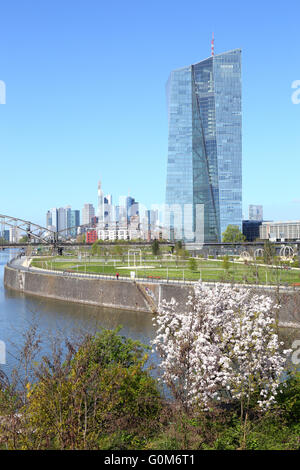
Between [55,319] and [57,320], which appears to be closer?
[57,320]

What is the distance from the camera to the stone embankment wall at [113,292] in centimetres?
3888

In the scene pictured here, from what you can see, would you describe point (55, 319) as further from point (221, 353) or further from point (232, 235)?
point (232, 235)

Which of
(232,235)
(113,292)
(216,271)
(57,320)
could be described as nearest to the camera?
(57,320)

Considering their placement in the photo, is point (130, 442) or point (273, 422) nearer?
point (130, 442)

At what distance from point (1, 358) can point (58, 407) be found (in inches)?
434

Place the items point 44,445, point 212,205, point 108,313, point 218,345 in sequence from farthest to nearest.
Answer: point 212,205 < point 108,313 < point 218,345 < point 44,445

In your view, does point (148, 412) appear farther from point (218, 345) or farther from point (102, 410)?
point (218, 345)

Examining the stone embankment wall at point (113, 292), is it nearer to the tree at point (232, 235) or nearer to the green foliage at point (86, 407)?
the green foliage at point (86, 407)

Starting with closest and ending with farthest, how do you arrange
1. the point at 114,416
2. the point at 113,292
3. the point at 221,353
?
the point at 114,416
the point at 221,353
the point at 113,292

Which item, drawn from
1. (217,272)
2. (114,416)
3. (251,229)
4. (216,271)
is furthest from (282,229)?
(114,416)

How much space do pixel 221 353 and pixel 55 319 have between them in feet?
83.3

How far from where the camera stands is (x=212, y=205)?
126 metres

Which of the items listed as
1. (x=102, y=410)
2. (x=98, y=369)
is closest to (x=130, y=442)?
(x=102, y=410)

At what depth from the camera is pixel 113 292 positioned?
43938mm
